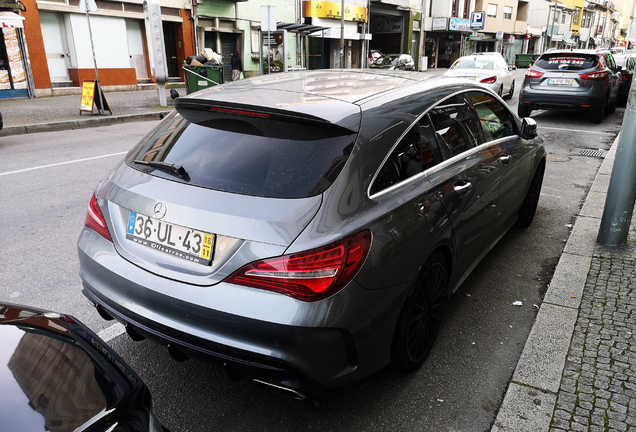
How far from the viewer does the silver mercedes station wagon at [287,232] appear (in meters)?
2.12

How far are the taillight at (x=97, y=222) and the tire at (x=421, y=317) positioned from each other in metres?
1.57

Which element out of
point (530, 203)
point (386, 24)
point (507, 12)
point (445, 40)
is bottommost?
point (530, 203)

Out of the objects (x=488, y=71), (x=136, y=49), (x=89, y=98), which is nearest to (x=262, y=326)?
(x=89, y=98)

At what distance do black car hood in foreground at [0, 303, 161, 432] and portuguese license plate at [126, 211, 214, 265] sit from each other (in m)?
0.52

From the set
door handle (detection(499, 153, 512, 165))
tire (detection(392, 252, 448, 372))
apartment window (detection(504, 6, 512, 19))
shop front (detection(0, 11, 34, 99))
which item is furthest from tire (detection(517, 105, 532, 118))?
apartment window (detection(504, 6, 512, 19))

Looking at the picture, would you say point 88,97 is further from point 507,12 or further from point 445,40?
point 507,12

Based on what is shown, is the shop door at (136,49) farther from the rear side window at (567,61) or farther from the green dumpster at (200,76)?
the rear side window at (567,61)

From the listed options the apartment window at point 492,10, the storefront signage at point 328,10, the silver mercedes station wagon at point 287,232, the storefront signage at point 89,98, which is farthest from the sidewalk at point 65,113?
the apartment window at point 492,10

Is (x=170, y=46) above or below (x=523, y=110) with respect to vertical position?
above

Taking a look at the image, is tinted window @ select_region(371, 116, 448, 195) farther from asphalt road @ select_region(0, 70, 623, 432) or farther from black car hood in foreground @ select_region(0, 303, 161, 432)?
black car hood in foreground @ select_region(0, 303, 161, 432)

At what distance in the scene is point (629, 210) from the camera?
14.4ft

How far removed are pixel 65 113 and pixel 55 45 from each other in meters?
6.68

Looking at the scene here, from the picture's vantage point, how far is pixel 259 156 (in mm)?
2441

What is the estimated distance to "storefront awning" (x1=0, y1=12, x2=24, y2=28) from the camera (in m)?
15.3
